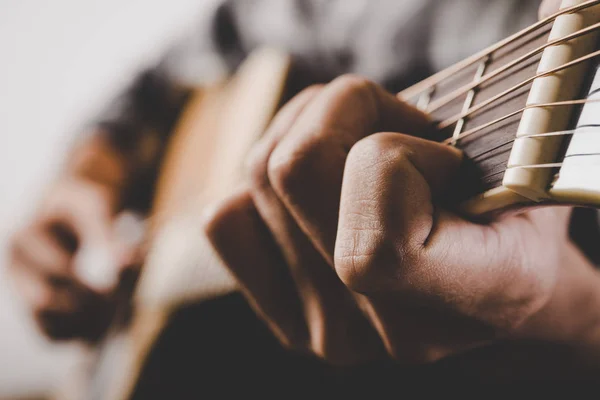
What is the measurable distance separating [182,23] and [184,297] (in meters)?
1.22

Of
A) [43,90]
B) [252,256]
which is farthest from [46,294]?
[43,90]

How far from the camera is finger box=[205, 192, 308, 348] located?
52cm

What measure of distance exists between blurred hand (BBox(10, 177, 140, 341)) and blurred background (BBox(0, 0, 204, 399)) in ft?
2.62

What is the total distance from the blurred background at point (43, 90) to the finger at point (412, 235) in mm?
1731

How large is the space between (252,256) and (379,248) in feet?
0.78

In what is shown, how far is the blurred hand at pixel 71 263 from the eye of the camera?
3.51 ft

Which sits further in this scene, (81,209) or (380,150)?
(81,209)

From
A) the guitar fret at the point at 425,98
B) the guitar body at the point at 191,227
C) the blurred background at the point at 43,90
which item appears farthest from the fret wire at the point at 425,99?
the blurred background at the point at 43,90

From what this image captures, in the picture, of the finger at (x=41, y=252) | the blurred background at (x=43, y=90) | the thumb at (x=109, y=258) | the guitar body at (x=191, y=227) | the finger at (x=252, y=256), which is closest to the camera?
the finger at (x=252, y=256)

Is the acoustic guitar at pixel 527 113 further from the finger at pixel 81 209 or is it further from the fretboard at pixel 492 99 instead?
the finger at pixel 81 209

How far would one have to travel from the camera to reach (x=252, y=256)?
0.53 metres

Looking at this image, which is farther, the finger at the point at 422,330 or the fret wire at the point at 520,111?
the finger at the point at 422,330

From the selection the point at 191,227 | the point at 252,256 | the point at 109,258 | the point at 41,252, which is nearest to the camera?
the point at 252,256

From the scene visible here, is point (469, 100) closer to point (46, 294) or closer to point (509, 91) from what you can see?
point (509, 91)
